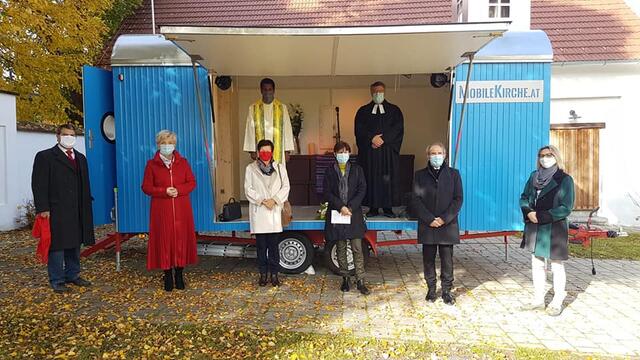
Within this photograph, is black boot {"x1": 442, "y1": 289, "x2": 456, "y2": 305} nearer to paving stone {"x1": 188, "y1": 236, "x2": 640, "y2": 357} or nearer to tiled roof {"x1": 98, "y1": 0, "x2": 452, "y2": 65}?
paving stone {"x1": 188, "y1": 236, "x2": 640, "y2": 357}

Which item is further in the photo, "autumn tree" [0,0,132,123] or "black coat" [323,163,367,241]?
"autumn tree" [0,0,132,123]

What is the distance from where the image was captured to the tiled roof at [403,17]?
11.6m

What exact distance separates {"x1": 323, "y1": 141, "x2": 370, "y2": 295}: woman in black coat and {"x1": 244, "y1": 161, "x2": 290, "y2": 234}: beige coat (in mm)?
592

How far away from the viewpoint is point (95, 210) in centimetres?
649

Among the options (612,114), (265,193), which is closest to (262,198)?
(265,193)

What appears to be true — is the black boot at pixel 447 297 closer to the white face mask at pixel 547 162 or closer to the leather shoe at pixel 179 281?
the white face mask at pixel 547 162

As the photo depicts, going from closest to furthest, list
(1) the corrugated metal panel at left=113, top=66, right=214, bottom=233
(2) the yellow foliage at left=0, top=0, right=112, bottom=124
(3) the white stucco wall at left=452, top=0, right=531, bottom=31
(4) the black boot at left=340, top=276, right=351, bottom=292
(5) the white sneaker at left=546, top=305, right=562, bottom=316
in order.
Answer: (5) the white sneaker at left=546, top=305, right=562, bottom=316 → (4) the black boot at left=340, top=276, right=351, bottom=292 → (1) the corrugated metal panel at left=113, top=66, right=214, bottom=233 → (2) the yellow foliage at left=0, top=0, right=112, bottom=124 → (3) the white stucco wall at left=452, top=0, right=531, bottom=31

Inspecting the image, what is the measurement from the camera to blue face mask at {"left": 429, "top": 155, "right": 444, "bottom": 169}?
5312mm

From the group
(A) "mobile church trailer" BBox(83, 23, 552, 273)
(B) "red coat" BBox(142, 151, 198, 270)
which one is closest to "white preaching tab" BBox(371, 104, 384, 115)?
(A) "mobile church trailer" BBox(83, 23, 552, 273)

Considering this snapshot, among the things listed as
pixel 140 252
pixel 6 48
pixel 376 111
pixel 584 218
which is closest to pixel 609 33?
pixel 584 218

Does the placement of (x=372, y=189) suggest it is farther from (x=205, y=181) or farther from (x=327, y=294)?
(x=205, y=181)

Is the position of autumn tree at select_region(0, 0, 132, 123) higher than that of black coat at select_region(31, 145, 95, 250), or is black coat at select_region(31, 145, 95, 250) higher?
autumn tree at select_region(0, 0, 132, 123)

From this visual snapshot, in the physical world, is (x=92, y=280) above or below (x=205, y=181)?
below

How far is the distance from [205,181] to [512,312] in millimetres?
3943
